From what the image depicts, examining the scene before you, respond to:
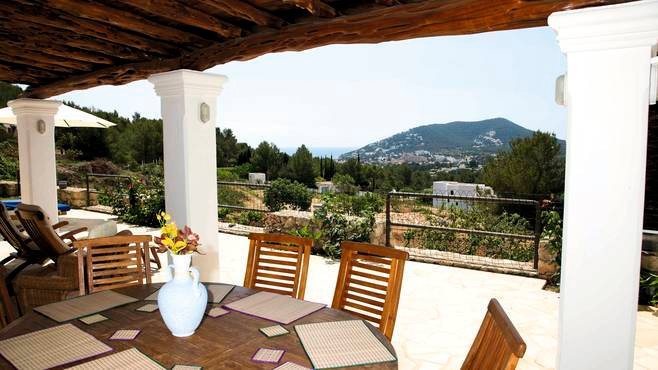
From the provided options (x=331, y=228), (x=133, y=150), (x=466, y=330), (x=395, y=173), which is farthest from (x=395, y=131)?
(x=466, y=330)

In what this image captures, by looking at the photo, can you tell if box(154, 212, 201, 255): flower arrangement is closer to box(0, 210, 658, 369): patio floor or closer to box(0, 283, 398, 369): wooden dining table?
box(0, 283, 398, 369): wooden dining table

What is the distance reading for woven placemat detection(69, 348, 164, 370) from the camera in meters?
1.53

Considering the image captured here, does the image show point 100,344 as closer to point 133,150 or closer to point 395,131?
point 133,150

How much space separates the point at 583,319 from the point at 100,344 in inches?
84.8

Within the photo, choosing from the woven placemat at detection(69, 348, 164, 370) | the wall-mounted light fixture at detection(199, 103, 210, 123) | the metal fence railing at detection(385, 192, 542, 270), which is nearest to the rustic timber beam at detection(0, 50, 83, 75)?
the wall-mounted light fixture at detection(199, 103, 210, 123)

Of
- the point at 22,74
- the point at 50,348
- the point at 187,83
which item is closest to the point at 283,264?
the point at 50,348

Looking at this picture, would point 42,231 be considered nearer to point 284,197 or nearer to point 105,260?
point 105,260

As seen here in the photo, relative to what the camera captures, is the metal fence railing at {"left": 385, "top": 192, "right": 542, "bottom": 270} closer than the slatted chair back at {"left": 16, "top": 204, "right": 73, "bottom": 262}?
No

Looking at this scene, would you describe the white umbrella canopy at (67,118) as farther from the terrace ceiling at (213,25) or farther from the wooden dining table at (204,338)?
the wooden dining table at (204,338)

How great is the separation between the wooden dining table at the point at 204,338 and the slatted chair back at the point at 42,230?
88.3 inches

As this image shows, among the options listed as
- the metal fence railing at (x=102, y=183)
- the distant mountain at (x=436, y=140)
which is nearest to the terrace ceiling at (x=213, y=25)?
the metal fence railing at (x=102, y=183)

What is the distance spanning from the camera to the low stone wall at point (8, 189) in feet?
34.0

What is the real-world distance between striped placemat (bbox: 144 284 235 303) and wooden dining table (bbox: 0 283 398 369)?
11 centimetres

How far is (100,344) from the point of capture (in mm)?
1704
